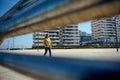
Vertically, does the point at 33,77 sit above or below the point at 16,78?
above

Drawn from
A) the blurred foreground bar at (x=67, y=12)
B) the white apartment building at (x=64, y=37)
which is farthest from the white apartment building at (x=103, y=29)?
the blurred foreground bar at (x=67, y=12)

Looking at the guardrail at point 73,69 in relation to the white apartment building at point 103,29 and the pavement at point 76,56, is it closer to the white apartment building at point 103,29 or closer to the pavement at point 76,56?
the pavement at point 76,56

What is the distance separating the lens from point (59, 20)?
1661 millimetres

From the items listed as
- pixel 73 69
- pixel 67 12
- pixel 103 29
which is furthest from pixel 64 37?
pixel 73 69

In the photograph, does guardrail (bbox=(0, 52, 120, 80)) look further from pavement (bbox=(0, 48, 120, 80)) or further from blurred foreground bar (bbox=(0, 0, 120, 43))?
blurred foreground bar (bbox=(0, 0, 120, 43))

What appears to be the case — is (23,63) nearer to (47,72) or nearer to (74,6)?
(47,72)

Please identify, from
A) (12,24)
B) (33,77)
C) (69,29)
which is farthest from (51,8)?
(69,29)

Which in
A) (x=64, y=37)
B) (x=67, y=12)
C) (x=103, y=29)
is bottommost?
(x=67, y=12)

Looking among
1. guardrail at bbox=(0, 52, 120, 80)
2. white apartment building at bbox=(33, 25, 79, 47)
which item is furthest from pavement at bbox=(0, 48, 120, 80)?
white apartment building at bbox=(33, 25, 79, 47)

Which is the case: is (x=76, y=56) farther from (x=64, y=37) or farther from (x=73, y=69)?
(x=64, y=37)

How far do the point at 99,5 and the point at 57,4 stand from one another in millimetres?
379

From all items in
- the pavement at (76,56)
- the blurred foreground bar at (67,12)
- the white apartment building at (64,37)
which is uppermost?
the white apartment building at (64,37)

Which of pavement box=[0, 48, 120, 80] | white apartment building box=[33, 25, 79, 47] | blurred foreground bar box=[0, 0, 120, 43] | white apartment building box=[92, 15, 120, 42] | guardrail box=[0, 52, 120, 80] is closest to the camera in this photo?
guardrail box=[0, 52, 120, 80]

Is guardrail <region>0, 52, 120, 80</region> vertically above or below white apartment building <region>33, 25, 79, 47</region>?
below
